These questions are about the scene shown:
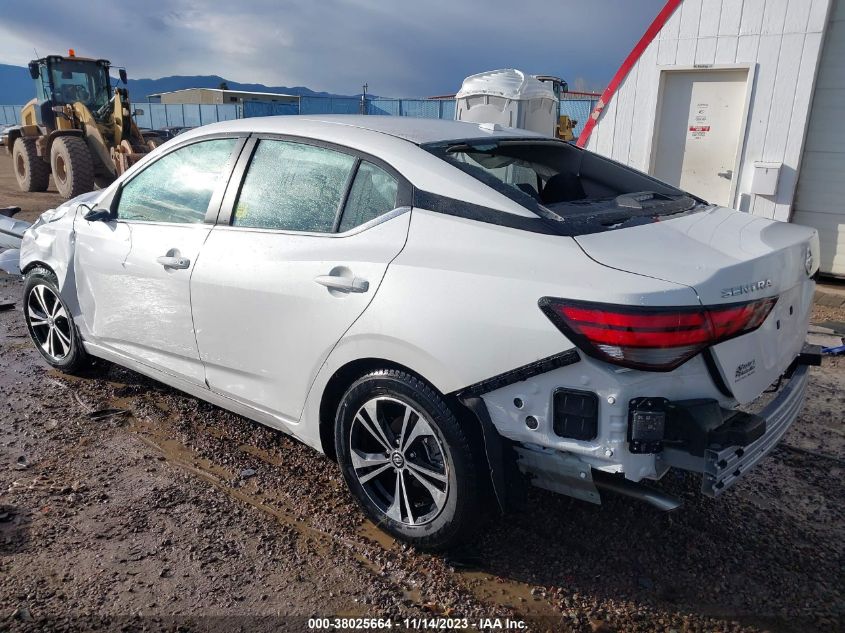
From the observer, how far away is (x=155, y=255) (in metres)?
3.45

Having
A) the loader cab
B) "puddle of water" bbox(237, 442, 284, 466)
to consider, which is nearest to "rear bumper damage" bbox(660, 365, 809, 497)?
"puddle of water" bbox(237, 442, 284, 466)

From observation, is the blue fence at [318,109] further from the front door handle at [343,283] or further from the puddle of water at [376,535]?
the puddle of water at [376,535]

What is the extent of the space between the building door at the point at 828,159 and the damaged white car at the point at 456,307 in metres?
4.94

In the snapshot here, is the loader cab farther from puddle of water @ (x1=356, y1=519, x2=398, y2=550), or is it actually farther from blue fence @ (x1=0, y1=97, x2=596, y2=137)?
puddle of water @ (x1=356, y1=519, x2=398, y2=550)

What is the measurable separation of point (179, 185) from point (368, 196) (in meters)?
1.33

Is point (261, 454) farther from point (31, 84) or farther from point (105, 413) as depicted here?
point (31, 84)

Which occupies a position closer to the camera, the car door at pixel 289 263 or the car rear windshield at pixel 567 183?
the car rear windshield at pixel 567 183

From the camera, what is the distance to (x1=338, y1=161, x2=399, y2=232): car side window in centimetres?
269

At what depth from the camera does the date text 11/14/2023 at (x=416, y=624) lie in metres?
2.33

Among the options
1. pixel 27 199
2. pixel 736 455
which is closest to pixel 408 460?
pixel 736 455

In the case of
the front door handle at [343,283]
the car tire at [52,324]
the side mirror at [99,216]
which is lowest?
the car tire at [52,324]

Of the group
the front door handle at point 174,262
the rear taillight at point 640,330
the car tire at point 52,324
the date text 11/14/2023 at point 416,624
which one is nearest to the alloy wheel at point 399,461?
the date text 11/14/2023 at point 416,624

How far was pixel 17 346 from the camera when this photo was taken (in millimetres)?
5164

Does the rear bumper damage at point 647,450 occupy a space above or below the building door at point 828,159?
below
